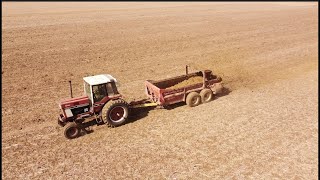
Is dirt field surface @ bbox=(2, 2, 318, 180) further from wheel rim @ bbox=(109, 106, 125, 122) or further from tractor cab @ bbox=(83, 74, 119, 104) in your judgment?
tractor cab @ bbox=(83, 74, 119, 104)

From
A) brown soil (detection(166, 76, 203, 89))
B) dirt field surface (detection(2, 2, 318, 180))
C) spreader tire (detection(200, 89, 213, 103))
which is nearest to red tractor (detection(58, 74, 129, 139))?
dirt field surface (detection(2, 2, 318, 180))

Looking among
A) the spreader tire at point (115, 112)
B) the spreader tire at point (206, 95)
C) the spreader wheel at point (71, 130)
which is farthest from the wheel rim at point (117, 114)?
the spreader tire at point (206, 95)

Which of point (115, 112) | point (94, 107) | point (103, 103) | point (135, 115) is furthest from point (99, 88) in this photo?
point (135, 115)

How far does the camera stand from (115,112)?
1342cm

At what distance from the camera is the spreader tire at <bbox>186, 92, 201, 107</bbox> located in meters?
15.2

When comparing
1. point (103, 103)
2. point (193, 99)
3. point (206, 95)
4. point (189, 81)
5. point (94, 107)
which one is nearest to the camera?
point (94, 107)

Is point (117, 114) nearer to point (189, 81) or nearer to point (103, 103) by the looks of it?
point (103, 103)

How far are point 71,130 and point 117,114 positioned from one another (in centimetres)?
193

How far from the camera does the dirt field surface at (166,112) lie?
11.0 meters

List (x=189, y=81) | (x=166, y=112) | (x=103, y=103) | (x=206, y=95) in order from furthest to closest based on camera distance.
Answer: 1. (x=189, y=81)
2. (x=206, y=95)
3. (x=166, y=112)
4. (x=103, y=103)

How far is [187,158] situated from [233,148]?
179cm

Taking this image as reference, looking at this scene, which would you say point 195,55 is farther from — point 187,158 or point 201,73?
point 187,158

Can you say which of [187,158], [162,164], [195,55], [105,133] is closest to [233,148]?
[187,158]

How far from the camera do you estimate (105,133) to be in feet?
42.7
